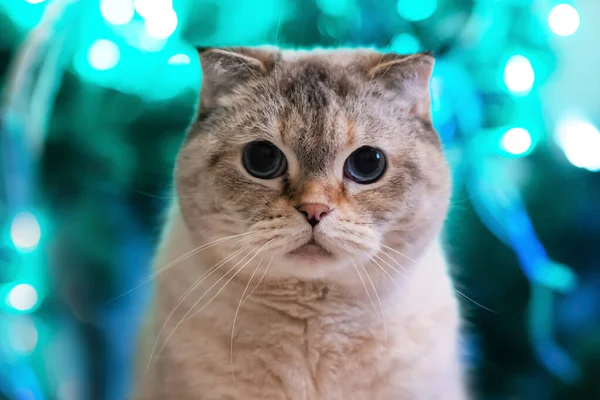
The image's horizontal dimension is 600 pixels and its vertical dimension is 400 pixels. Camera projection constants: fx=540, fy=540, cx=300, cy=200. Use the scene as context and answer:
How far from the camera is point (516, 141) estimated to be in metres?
1.74

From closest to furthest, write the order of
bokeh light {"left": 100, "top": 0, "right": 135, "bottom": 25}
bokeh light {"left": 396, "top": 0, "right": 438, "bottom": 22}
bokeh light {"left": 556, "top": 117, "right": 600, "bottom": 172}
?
bokeh light {"left": 100, "top": 0, "right": 135, "bottom": 25} < bokeh light {"left": 396, "top": 0, "right": 438, "bottom": 22} < bokeh light {"left": 556, "top": 117, "right": 600, "bottom": 172}

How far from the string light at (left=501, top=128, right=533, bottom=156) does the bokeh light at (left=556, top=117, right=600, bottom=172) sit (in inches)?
5.0

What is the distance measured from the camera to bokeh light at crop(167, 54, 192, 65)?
162 centimetres

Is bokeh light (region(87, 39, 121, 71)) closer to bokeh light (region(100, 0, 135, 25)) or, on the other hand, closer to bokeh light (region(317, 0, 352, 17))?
bokeh light (region(100, 0, 135, 25))

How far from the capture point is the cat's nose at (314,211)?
108 cm

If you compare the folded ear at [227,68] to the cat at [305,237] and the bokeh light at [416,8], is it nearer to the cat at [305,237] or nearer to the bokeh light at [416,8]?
the cat at [305,237]

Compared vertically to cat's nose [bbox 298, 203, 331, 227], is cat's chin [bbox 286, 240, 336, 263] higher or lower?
lower

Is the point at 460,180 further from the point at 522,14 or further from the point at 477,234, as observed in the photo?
the point at 522,14

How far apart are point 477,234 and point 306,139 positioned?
970mm

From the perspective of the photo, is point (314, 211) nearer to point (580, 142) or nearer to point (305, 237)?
point (305, 237)

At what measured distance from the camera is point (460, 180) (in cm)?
182

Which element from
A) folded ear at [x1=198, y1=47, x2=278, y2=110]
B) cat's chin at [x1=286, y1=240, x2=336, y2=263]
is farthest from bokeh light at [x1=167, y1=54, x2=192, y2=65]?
cat's chin at [x1=286, y1=240, x2=336, y2=263]

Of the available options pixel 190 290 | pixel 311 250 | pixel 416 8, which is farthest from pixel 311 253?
pixel 416 8

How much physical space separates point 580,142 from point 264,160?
1155 millimetres
